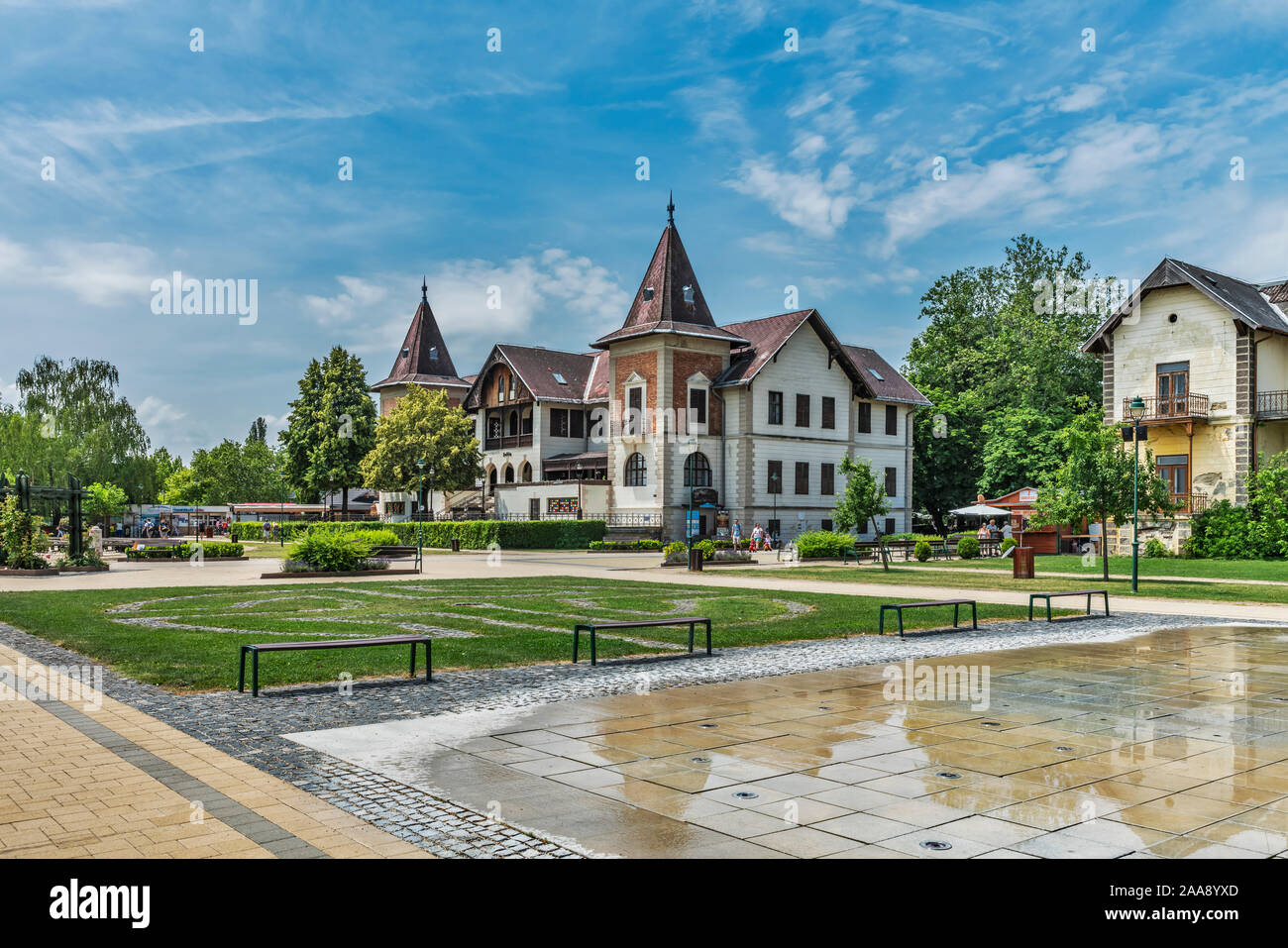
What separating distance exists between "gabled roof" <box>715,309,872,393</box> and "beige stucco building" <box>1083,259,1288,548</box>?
652 inches

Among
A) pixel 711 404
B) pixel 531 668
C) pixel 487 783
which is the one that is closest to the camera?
pixel 487 783

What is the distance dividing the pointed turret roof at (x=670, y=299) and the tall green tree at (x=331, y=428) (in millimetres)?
21722

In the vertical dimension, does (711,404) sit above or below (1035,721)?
above

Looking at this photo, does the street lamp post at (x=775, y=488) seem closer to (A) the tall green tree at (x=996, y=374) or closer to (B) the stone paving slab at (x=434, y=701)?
(A) the tall green tree at (x=996, y=374)

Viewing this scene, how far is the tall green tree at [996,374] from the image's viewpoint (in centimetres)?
5834

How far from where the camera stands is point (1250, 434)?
40.9 meters

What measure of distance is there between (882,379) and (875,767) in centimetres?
5956

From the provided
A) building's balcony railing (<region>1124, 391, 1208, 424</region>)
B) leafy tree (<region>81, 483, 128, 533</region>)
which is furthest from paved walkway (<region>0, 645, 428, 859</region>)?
leafy tree (<region>81, 483, 128, 533</region>)

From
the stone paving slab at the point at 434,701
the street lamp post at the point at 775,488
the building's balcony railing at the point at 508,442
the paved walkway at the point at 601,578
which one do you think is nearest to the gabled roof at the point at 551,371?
the building's balcony railing at the point at 508,442

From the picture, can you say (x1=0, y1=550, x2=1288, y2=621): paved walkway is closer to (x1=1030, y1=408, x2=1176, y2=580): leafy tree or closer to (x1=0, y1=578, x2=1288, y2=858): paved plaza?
(x1=1030, y1=408, x2=1176, y2=580): leafy tree

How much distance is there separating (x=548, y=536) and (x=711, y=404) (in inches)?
479
